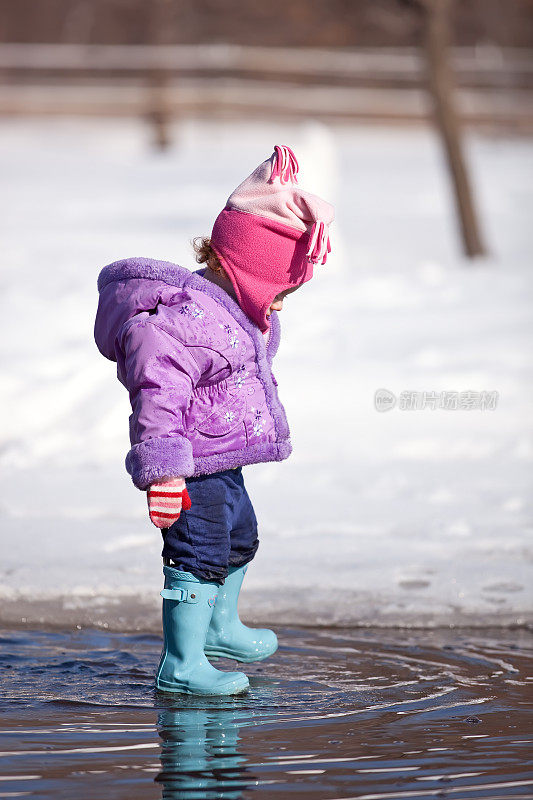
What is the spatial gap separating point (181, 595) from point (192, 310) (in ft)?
2.71

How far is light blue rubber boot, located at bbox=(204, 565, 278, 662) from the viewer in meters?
3.95

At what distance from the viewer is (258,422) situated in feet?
12.3

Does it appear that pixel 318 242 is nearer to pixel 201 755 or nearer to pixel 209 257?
pixel 209 257

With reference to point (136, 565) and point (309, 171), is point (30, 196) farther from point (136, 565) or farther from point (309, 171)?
point (136, 565)

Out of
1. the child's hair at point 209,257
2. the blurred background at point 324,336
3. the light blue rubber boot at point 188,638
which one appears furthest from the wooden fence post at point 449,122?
the light blue rubber boot at point 188,638

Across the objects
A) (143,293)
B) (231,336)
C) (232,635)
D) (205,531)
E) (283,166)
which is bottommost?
(232,635)

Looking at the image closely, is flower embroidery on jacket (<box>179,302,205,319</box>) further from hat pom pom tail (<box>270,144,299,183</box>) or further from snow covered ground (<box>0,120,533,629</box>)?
snow covered ground (<box>0,120,533,629</box>)

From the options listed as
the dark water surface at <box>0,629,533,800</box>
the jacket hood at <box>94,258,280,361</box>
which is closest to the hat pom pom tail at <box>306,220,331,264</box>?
the jacket hood at <box>94,258,280,361</box>

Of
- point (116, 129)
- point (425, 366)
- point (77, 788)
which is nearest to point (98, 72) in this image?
point (116, 129)

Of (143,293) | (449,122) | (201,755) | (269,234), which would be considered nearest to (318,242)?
(269,234)

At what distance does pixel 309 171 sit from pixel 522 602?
6992mm

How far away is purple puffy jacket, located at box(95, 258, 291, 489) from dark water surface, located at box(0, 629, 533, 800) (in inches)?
27.0

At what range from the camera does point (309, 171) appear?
1121 centimetres

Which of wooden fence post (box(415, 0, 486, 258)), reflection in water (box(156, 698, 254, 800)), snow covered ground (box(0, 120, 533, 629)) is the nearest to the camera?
reflection in water (box(156, 698, 254, 800))
